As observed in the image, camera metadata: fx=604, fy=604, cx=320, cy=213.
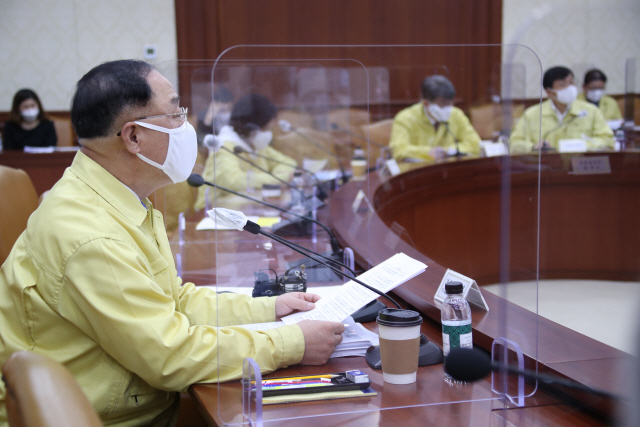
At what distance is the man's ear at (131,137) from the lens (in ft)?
3.76

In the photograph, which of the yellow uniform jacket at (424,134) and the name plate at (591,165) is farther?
the yellow uniform jacket at (424,134)

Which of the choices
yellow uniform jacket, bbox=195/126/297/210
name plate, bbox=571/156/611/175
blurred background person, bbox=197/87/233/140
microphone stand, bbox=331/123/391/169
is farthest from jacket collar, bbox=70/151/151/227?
microphone stand, bbox=331/123/391/169

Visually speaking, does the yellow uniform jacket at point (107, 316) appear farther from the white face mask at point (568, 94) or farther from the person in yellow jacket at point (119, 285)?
the white face mask at point (568, 94)

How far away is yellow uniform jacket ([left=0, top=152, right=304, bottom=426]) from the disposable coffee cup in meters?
0.16

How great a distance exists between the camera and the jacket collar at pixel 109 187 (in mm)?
1116

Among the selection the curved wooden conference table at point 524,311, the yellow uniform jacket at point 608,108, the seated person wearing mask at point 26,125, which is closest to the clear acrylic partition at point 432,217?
the curved wooden conference table at point 524,311

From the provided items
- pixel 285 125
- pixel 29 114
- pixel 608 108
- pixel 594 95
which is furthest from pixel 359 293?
pixel 29 114

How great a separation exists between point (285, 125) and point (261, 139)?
0.21 meters

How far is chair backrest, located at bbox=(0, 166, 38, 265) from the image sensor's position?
1.67m

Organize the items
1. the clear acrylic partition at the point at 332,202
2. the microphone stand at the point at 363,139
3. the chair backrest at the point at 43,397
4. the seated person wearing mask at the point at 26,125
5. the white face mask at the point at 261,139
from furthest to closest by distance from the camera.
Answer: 1. the seated person wearing mask at the point at 26,125
2. the microphone stand at the point at 363,139
3. the white face mask at the point at 261,139
4. the clear acrylic partition at the point at 332,202
5. the chair backrest at the point at 43,397

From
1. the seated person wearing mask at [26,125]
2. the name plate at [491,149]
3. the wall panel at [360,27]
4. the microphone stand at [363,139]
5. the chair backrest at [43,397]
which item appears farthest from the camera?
the wall panel at [360,27]

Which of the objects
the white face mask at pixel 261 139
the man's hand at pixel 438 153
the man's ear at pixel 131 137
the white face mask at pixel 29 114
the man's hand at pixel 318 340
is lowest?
the man's hand at pixel 318 340

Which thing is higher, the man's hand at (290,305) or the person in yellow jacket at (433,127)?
the person in yellow jacket at (433,127)

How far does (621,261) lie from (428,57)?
5.11m
